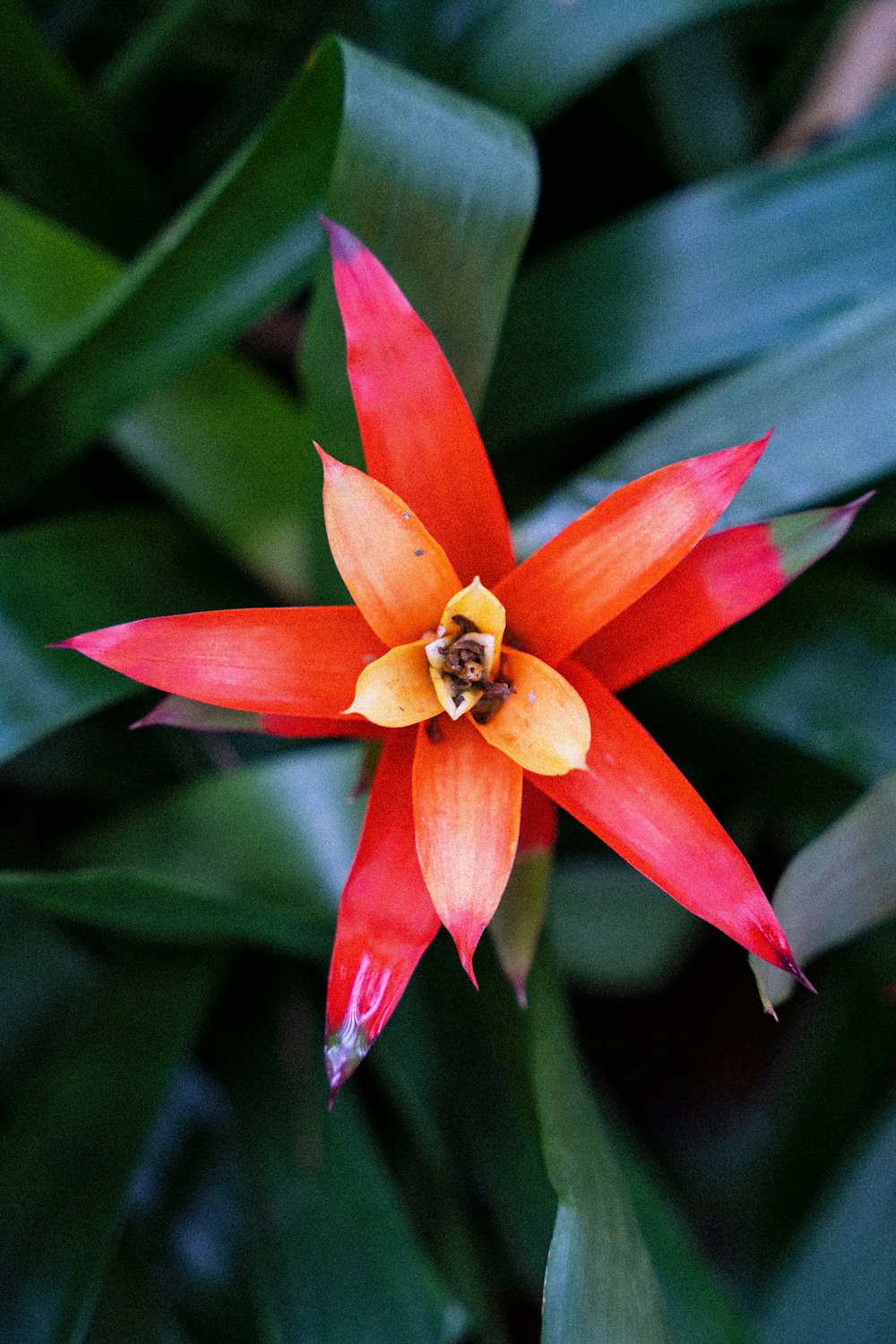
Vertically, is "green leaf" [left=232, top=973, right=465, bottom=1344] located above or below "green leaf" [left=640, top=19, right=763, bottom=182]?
below

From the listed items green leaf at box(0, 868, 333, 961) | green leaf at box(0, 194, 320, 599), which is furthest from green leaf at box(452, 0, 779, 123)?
green leaf at box(0, 868, 333, 961)

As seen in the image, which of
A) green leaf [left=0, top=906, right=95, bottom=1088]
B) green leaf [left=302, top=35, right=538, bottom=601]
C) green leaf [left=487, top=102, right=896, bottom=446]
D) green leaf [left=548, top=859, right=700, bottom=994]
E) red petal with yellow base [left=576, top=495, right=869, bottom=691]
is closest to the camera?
red petal with yellow base [left=576, top=495, right=869, bottom=691]

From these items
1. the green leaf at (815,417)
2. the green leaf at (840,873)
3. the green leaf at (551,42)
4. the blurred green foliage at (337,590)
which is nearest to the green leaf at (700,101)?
the blurred green foliage at (337,590)

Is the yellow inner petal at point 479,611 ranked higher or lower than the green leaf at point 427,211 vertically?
lower

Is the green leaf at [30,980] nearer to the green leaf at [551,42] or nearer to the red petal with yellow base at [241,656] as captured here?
the red petal with yellow base at [241,656]

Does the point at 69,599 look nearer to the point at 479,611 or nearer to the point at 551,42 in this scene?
the point at 479,611

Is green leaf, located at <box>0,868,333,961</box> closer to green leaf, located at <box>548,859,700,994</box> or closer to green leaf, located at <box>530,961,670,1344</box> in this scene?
green leaf, located at <box>530,961,670,1344</box>
